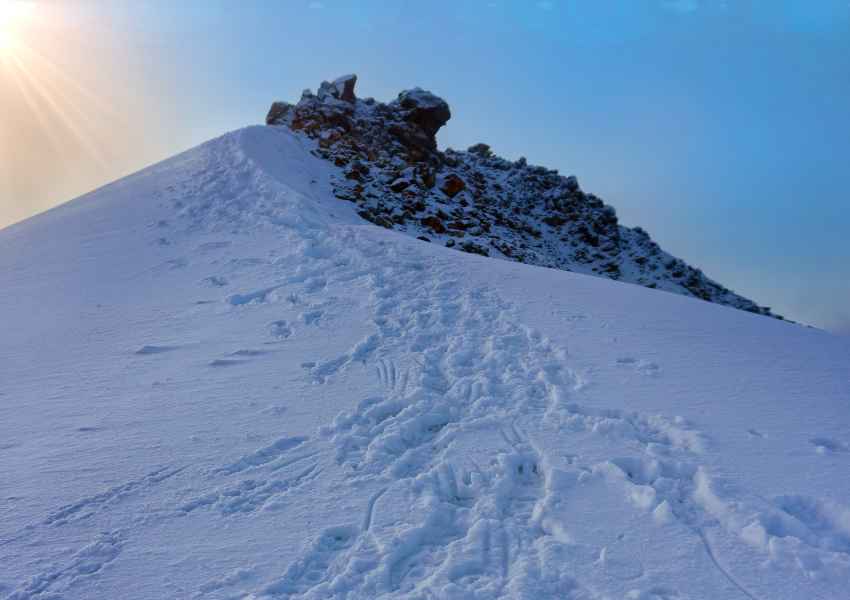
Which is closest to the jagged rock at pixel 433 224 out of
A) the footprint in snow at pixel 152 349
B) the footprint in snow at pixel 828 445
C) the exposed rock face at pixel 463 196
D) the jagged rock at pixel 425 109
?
the exposed rock face at pixel 463 196

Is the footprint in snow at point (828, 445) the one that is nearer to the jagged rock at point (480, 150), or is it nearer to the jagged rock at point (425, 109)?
the jagged rock at point (425, 109)

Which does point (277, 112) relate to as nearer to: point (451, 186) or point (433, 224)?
point (451, 186)

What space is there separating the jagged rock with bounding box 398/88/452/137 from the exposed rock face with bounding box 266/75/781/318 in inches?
2.5

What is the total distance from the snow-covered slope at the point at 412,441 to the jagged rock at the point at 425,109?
93.0 feet

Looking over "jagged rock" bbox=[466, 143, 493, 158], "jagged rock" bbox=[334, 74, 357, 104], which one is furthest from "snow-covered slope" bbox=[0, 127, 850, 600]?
"jagged rock" bbox=[466, 143, 493, 158]

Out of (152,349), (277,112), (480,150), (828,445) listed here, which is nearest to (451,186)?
(277,112)

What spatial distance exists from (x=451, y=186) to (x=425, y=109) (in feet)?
35.6

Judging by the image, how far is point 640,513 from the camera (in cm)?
411

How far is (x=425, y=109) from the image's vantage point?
37.1 meters

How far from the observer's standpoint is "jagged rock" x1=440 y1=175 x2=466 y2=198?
28125 mm

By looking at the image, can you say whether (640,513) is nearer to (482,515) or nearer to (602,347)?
(482,515)

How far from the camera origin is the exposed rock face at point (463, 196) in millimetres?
23094

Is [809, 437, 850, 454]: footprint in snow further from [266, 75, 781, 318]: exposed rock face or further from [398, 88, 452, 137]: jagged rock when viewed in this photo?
[398, 88, 452, 137]: jagged rock

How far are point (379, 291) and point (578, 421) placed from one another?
15.6ft
